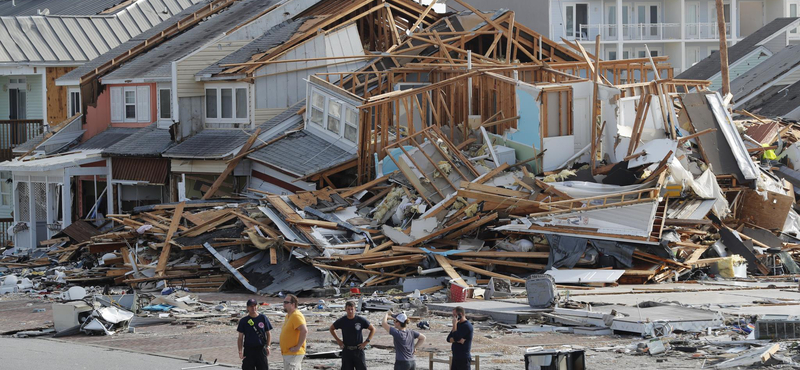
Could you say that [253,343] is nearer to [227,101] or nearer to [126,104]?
[227,101]

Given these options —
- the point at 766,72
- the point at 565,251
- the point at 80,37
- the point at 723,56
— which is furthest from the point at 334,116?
the point at 766,72

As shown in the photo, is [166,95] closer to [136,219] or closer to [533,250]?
[136,219]

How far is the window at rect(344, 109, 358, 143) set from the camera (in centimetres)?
2695

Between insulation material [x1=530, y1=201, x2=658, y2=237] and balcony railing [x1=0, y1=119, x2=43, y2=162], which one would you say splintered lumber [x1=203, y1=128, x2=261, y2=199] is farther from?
balcony railing [x1=0, y1=119, x2=43, y2=162]

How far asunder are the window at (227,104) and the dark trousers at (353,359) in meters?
20.0

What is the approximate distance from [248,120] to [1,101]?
42.6 ft

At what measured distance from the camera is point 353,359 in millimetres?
11148

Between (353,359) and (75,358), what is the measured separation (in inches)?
182

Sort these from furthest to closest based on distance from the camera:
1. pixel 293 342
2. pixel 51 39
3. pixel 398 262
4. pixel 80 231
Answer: pixel 51 39
pixel 80 231
pixel 398 262
pixel 293 342

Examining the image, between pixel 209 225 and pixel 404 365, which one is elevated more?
pixel 209 225

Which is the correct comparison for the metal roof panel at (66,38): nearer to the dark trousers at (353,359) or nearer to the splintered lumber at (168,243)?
the splintered lumber at (168,243)

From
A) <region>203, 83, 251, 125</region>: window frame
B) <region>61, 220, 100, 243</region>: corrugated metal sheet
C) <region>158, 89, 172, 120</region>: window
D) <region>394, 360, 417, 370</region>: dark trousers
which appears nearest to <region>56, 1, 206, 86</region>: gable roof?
<region>158, 89, 172, 120</region>: window

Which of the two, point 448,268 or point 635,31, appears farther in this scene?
point 635,31

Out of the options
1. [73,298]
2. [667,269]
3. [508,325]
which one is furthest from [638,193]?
[73,298]
